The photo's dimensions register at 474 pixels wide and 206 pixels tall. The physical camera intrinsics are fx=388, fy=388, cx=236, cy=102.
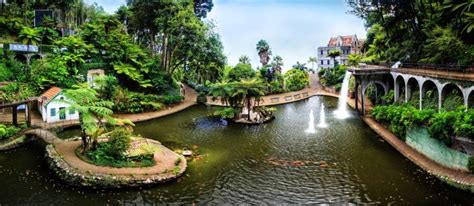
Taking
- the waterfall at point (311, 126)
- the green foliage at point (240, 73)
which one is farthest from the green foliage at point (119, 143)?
the green foliage at point (240, 73)

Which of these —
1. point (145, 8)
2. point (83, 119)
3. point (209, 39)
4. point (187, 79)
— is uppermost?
point (145, 8)

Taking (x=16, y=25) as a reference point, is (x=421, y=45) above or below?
below

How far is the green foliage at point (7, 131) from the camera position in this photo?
984 inches

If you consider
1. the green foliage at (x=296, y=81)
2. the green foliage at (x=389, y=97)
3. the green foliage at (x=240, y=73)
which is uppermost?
the green foliage at (x=240, y=73)

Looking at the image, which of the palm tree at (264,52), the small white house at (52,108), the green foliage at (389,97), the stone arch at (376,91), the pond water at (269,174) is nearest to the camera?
the pond water at (269,174)

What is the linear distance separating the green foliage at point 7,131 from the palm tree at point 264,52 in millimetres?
46685

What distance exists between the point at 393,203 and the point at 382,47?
34.6 metres

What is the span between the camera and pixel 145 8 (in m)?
46.4

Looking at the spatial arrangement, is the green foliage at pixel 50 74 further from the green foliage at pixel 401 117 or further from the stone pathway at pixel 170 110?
the green foliage at pixel 401 117

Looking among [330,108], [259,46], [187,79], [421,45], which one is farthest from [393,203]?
[259,46]

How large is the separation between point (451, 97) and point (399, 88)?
35.1 ft

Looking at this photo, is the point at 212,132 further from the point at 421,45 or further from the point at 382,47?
the point at 382,47

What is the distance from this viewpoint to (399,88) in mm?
36000

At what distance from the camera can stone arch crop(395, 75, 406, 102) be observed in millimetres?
34519
